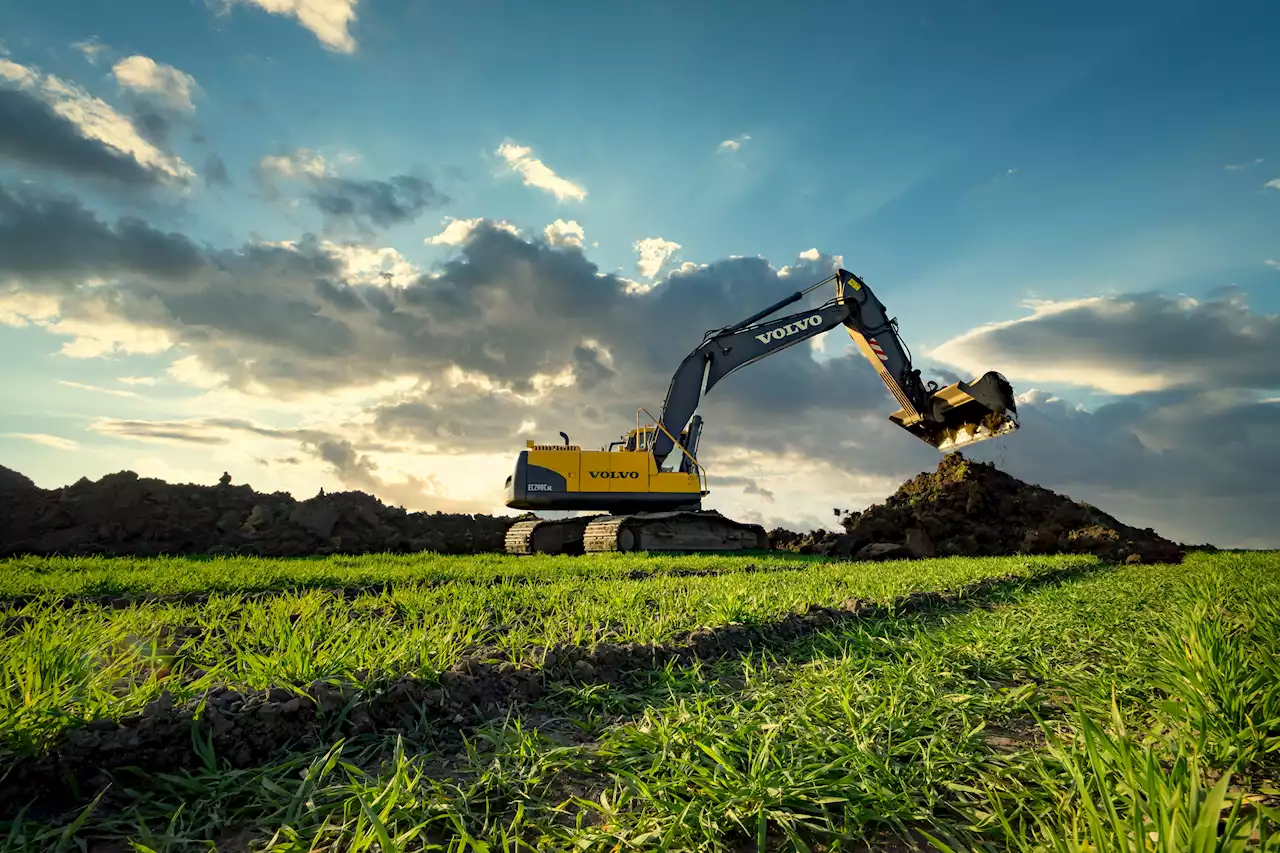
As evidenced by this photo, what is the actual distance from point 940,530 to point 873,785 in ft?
53.0

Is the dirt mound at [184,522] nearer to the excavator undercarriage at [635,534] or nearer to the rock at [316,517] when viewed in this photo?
the rock at [316,517]

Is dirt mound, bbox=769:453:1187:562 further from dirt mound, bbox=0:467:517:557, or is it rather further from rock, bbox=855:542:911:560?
dirt mound, bbox=0:467:517:557

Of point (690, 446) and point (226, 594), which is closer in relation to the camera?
point (226, 594)

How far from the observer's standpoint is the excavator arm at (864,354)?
1554cm

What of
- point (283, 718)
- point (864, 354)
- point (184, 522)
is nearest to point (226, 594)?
point (283, 718)

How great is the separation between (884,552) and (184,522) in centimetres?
1531

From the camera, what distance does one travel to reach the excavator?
14906mm

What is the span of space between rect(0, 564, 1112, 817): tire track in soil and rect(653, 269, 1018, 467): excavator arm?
12037 millimetres

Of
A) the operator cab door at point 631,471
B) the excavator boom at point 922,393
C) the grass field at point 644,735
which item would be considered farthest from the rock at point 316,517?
the excavator boom at point 922,393

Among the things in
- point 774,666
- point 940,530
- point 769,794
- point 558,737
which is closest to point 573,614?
point 774,666

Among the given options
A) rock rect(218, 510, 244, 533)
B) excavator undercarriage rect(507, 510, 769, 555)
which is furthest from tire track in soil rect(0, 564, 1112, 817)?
rock rect(218, 510, 244, 533)

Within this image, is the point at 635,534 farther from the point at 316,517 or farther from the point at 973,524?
the point at 973,524

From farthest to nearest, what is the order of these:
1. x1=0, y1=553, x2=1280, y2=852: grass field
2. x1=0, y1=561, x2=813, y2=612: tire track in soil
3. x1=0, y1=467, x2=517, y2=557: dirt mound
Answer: x1=0, y1=467, x2=517, y2=557: dirt mound
x1=0, y1=561, x2=813, y2=612: tire track in soil
x1=0, y1=553, x2=1280, y2=852: grass field

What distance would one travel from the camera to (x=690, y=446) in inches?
623
